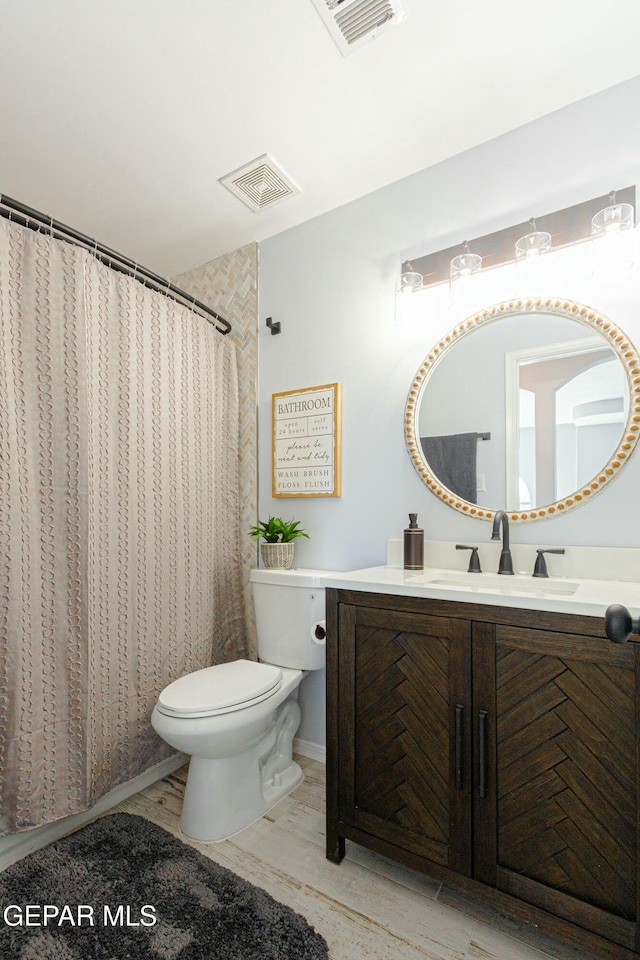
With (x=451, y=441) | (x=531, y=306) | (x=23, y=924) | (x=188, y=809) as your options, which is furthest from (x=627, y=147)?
(x=23, y=924)

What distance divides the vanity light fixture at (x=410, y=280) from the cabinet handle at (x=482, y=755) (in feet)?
4.80

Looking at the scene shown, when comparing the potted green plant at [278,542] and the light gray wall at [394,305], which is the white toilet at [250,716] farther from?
the light gray wall at [394,305]

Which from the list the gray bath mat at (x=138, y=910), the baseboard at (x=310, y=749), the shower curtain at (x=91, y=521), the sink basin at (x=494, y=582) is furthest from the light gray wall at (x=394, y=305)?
the gray bath mat at (x=138, y=910)

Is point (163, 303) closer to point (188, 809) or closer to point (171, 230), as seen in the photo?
point (171, 230)

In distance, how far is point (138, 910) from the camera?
4.24ft

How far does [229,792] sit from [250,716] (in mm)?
288

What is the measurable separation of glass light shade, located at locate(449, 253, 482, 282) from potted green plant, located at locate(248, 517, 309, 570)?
1.19 metres

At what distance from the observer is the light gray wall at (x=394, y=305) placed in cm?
154

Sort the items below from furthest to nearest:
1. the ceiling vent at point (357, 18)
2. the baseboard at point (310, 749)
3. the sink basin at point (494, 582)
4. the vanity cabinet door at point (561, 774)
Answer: the baseboard at point (310, 749) < the sink basin at point (494, 582) < the ceiling vent at point (357, 18) < the vanity cabinet door at point (561, 774)

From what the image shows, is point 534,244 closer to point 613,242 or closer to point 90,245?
point 613,242

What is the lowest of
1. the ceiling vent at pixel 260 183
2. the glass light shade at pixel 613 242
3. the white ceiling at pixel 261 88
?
the glass light shade at pixel 613 242

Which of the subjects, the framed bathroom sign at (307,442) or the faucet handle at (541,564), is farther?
the framed bathroom sign at (307,442)

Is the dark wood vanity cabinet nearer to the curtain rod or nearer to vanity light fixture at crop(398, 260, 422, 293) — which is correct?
vanity light fixture at crop(398, 260, 422, 293)

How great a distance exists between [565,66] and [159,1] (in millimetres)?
1177
